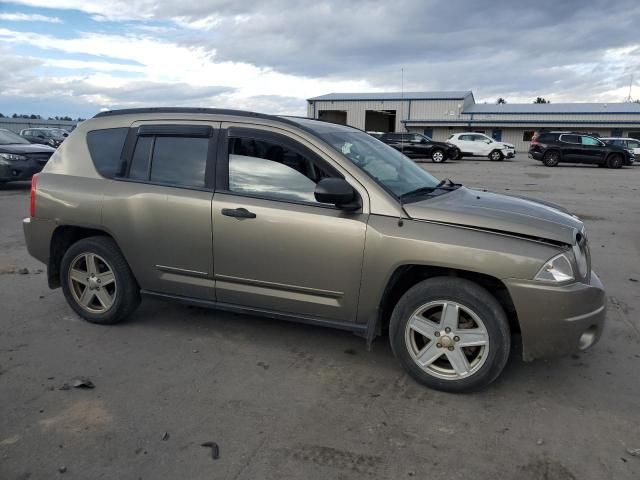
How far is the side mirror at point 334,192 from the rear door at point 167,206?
3.23 ft

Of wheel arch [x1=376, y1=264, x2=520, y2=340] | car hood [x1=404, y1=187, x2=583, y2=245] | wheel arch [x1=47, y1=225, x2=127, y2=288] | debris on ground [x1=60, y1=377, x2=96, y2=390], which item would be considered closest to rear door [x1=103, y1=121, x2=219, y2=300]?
wheel arch [x1=47, y1=225, x2=127, y2=288]

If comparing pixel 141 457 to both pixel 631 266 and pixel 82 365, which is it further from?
pixel 631 266

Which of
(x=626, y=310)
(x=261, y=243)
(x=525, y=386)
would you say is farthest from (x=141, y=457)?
(x=626, y=310)

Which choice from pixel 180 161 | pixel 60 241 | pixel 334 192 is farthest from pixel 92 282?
pixel 334 192

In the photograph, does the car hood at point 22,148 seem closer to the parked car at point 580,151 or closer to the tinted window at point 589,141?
the parked car at point 580,151

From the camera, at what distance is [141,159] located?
14.4 ft

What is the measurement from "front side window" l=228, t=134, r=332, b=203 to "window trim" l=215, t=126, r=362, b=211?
0.02m

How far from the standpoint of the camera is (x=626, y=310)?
5078mm

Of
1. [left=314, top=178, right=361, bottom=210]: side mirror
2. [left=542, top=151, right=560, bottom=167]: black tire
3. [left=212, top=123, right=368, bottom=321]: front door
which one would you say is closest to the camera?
[left=314, top=178, right=361, bottom=210]: side mirror

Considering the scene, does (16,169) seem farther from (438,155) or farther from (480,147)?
(480,147)

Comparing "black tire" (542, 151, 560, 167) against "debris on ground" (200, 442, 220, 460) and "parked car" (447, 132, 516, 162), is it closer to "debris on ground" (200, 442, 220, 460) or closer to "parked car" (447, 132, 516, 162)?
"parked car" (447, 132, 516, 162)

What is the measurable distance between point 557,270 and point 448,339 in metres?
0.80

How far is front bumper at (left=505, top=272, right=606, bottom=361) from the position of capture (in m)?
3.26

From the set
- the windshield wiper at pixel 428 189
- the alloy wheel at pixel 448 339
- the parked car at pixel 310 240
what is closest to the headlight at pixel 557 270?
the parked car at pixel 310 240
